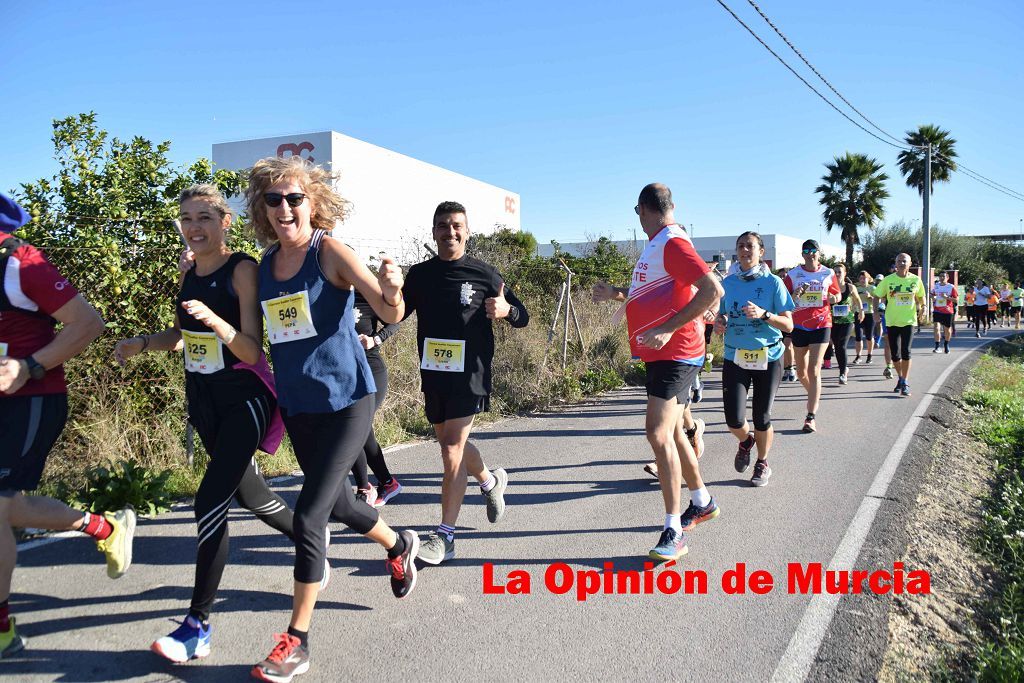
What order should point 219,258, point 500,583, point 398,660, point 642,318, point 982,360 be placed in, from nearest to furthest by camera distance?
point 398,660, point 219,258, point 500,583, point 642,318, point 982,360

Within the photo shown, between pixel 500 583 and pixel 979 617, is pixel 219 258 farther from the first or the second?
pixel 979 617

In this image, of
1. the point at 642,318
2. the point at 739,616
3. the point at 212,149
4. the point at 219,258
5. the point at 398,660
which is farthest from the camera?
the point at 212,149

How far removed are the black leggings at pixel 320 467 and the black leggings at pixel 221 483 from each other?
168 millimetres

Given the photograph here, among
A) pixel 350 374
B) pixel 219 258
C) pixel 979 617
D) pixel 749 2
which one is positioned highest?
pixel 749 2

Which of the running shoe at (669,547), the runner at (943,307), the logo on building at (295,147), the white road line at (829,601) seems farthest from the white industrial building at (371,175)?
the running shoe at (669,547)

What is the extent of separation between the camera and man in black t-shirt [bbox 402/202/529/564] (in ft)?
13.9

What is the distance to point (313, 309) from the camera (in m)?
3.17

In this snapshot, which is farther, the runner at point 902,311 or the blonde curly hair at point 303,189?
the runner at point 902,311

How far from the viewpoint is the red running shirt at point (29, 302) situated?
3.18 m

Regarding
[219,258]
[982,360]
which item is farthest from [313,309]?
[982,360]

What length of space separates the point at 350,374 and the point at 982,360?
16154 mm

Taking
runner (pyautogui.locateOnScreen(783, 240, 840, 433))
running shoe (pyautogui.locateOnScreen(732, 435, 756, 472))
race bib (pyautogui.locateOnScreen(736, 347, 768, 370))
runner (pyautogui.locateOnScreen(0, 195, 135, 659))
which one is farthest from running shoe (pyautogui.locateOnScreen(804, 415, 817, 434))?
runner (pyautogui.locateOnScreen(0, 195, 135, 659))

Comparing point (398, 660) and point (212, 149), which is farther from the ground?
point (212, 149)

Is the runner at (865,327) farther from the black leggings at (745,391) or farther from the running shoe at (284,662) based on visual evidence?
the running shoe at (284,662)
